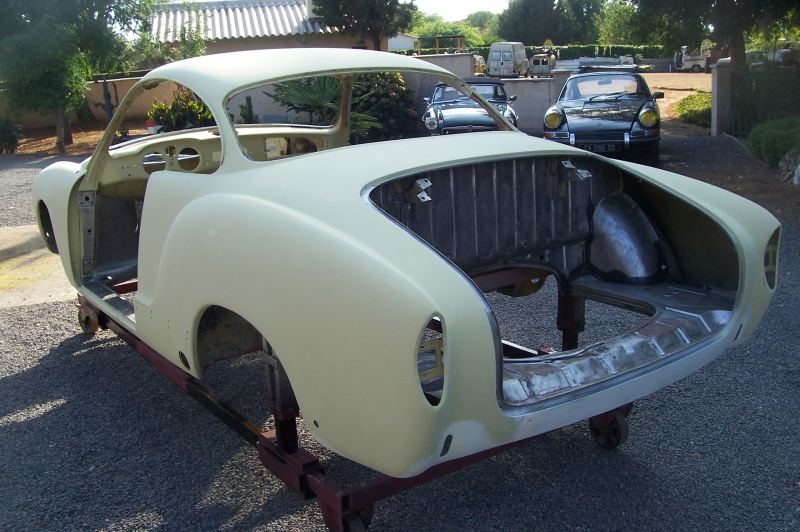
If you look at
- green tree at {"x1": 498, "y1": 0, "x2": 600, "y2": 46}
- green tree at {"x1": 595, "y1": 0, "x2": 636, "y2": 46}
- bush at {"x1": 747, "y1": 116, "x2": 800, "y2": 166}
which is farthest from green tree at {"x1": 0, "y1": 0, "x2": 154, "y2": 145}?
green tree at {"x1": 595, "y1": 0, "x2": 636, "y2": 46}

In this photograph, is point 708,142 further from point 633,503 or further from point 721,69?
point 633,503

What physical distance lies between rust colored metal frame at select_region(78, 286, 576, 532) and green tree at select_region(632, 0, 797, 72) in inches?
493

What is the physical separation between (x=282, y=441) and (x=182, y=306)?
0.61 meters

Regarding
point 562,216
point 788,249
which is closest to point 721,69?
point 788,249

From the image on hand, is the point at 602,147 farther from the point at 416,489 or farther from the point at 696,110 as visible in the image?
the point at 696,110

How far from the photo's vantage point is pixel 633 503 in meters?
2.50

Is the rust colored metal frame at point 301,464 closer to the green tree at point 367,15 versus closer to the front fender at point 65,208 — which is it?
the front fender at point 65,208

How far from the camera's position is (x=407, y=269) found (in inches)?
71.7

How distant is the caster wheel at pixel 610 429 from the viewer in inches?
111

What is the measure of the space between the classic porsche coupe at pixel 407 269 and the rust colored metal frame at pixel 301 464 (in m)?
0.01

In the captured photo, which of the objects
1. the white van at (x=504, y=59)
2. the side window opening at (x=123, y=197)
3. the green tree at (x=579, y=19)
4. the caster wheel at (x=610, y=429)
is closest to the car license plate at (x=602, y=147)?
the side window opening at (x=123, y=197)

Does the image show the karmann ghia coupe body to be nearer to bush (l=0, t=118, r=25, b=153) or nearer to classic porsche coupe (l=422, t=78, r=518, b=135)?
classic porsche coupe (l=422, t=78, r=518, b=135)

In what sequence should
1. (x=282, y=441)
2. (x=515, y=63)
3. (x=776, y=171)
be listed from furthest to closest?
(x=515, y=63)
(x=776, y=171)
(x=282, y=441)

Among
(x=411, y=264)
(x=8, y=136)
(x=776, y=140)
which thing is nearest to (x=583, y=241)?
(x=411, y=264)
